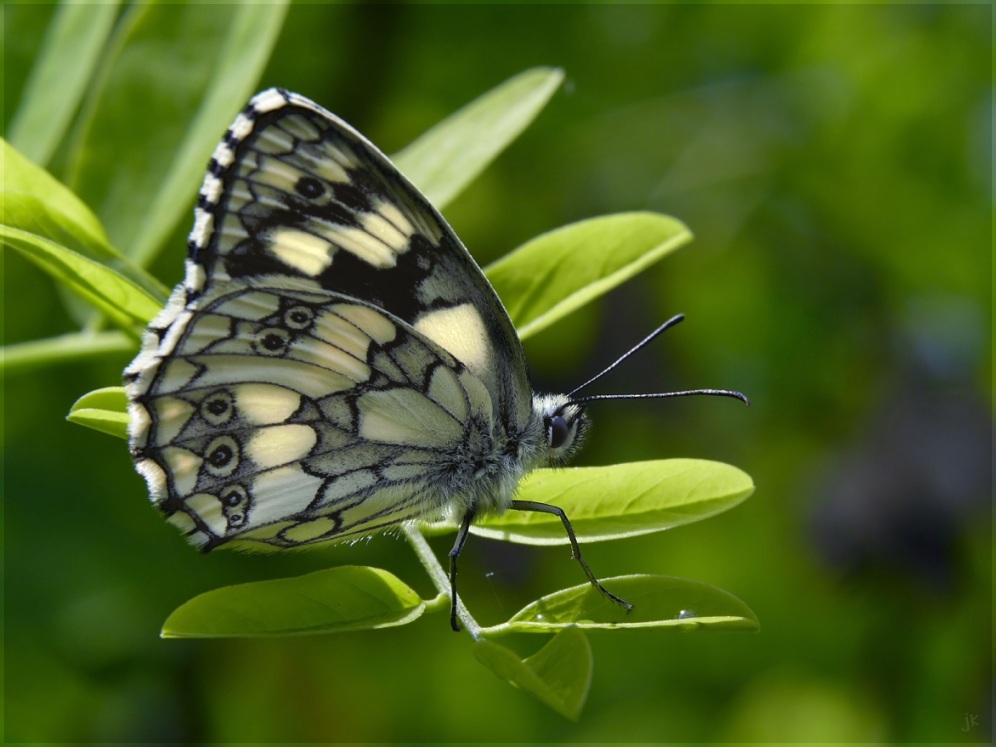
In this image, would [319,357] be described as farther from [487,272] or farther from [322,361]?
[487,272]

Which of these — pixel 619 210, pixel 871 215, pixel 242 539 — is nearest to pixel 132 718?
pixel 242 539

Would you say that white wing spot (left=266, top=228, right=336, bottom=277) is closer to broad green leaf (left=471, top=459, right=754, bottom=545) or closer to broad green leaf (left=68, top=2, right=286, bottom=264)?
broad green leaf (left=68, top=2, right=286, bottom=264)

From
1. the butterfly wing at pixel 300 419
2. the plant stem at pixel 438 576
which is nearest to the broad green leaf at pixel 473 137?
the butterfly wing at pixel 300 419

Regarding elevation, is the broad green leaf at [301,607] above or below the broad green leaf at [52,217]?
below

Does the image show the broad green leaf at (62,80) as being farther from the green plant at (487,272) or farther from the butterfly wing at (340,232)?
the butterfly wing at (340,232)

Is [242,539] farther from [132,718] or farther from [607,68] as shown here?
[607,68]

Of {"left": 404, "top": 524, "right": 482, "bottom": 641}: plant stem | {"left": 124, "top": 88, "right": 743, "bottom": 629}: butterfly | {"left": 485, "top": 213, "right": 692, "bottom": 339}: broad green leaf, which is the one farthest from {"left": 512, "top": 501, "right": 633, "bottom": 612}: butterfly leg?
{"left": 485, "top": 213, "right": 692, "bottom": 339}: broad green leaf

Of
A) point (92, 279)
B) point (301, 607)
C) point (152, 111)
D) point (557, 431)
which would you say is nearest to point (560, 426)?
point (557, 431)
